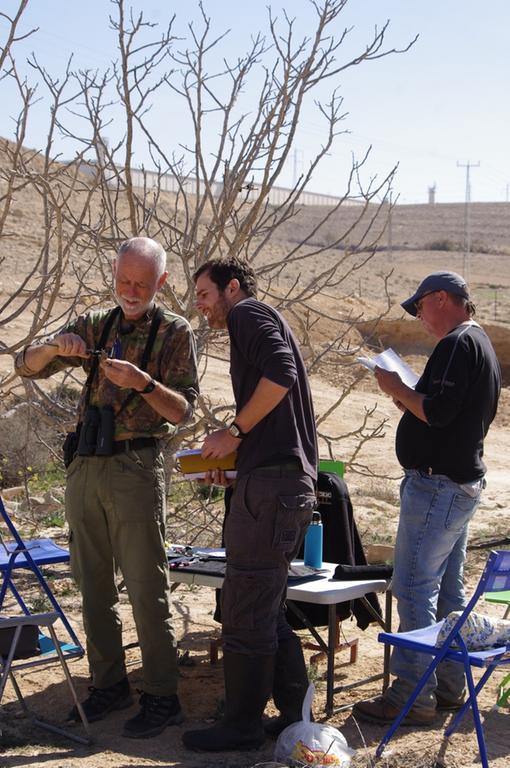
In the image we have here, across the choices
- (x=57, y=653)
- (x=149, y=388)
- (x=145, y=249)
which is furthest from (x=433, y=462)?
(x=57, y=653)

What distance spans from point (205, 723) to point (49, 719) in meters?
0.65

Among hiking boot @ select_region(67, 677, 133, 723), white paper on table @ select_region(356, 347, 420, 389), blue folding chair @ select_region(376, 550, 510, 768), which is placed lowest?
hiking boot @ select_region(67, 677, 133, 723)

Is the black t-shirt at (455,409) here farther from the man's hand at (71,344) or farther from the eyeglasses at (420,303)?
the man's hand at (71,344)

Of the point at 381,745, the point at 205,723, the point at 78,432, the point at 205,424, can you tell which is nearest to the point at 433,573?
the point at 381,745

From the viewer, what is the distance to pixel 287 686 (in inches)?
163

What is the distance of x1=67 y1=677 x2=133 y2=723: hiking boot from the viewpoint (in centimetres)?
429

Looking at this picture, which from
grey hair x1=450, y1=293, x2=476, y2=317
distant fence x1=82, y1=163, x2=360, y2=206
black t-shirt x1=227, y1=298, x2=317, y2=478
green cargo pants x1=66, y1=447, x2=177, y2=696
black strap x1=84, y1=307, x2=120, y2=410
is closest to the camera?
black t-shirt x1=227, y1=298, x2=317, y2=478

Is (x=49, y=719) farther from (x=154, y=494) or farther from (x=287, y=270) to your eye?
(x=287, y=270)

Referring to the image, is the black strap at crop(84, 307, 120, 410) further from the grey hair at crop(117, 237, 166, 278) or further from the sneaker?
the sneaker

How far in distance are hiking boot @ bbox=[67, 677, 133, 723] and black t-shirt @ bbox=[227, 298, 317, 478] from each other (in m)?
1.20

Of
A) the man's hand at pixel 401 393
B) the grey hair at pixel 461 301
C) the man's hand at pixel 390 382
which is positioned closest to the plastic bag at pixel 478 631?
the man's hand at pixel 401 393

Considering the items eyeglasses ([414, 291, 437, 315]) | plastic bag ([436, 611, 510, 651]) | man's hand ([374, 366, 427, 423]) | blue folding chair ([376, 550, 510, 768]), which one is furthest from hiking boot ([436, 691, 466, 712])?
eyeglasses ([414, 291, 437, 315])

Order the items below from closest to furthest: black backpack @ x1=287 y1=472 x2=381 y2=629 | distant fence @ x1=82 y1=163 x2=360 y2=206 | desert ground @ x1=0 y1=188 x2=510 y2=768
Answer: desert ground @ x1=0 y1=188 x2=510 y2=768, black backpack @ x1=287 y1=472 x2=381 y2=629, distant fence @ x1=82 y1=163 x2=360 y2=206

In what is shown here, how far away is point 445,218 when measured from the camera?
252ft
